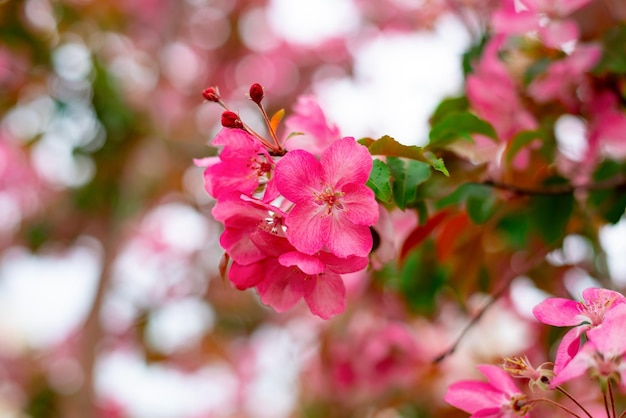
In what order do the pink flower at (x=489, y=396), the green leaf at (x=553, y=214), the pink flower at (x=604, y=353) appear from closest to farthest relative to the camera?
the pink flower at (x=604, y=353) → the pink flower at (x=489, y=396) → the green leaf at (x=553, y=214)

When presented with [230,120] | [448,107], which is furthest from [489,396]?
[448,107]

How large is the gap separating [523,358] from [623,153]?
49 centimetres

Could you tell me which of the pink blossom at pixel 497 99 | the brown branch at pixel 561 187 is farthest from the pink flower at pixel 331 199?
the pink blossom at pixel 497 99

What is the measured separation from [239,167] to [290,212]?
68mm

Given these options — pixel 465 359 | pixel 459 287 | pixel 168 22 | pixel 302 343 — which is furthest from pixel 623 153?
pixel 168 22

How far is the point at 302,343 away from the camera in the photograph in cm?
216

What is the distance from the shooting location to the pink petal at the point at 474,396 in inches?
20.9

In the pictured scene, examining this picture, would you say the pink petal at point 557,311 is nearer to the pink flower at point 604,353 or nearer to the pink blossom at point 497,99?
the pink flower at point 604,353

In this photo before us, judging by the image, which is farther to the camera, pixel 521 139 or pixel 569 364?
pixel 521 139

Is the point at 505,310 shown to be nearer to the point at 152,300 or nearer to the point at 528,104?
the point at 528,104

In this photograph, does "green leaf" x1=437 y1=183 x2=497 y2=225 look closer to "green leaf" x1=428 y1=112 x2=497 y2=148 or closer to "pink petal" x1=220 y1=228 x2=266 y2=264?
"green leaf" x1=428 y1=112 x2=497 y2=148

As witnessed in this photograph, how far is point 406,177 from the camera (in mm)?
563

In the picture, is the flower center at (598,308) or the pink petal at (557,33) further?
the pink petal at (557,33)

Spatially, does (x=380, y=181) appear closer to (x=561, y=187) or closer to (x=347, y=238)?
(x=347, y=238)
